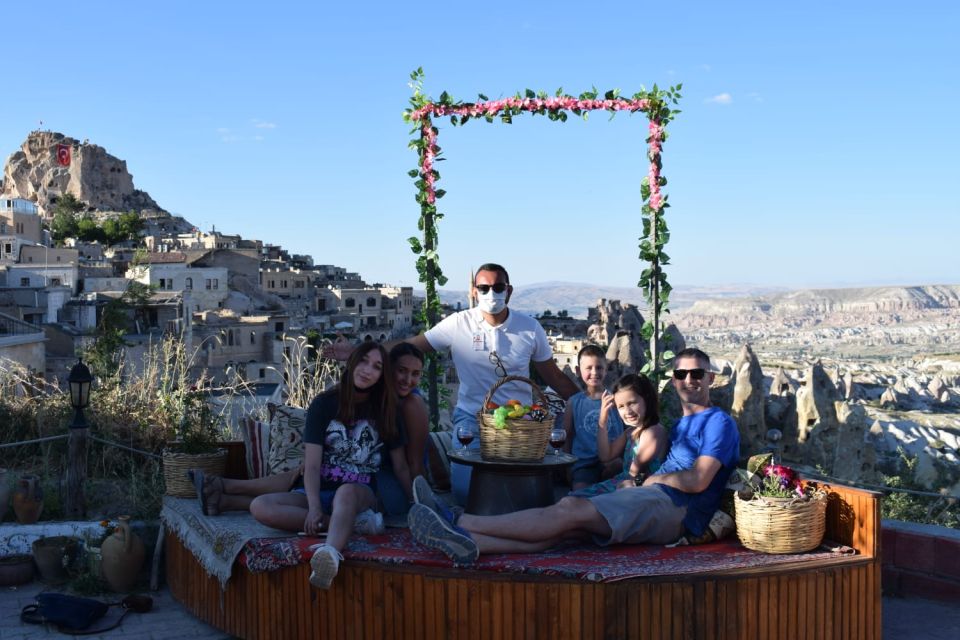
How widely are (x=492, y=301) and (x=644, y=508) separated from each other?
1756 mm

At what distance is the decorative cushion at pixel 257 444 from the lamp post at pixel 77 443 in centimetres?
121

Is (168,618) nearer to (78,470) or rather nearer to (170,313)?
(78,470)

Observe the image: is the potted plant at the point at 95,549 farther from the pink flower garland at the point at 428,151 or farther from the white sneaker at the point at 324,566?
the pink flower garland at the point at 428,151

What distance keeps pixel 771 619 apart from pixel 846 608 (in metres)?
0.44

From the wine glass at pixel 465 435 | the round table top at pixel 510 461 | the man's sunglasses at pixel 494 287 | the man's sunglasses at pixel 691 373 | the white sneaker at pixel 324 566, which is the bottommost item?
the white sneaker at pixel 324 566

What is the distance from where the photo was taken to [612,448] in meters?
5.85

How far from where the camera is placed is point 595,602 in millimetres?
4301

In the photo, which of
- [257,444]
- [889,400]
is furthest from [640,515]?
[889,400]

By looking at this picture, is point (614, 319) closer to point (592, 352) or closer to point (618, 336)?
point (618, 336)

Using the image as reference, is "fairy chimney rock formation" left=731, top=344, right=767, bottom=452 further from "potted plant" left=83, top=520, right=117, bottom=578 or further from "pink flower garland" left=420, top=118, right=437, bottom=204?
"potted plant" left=83, top=520, right=117, bottom=578

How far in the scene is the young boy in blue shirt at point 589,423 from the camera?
5891 millimetres

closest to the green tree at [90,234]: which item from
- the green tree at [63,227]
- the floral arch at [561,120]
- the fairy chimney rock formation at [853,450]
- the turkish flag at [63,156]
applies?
the green tree at [63,227]

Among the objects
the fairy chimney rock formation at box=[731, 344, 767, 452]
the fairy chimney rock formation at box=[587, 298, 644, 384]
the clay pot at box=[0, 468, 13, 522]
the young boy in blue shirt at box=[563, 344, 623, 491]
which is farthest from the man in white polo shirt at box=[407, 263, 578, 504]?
the fairy chimney rock formation at box=[731, 344, 767, 452]

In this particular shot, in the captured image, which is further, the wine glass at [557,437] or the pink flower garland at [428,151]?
the pink flower garland at [428,151]
